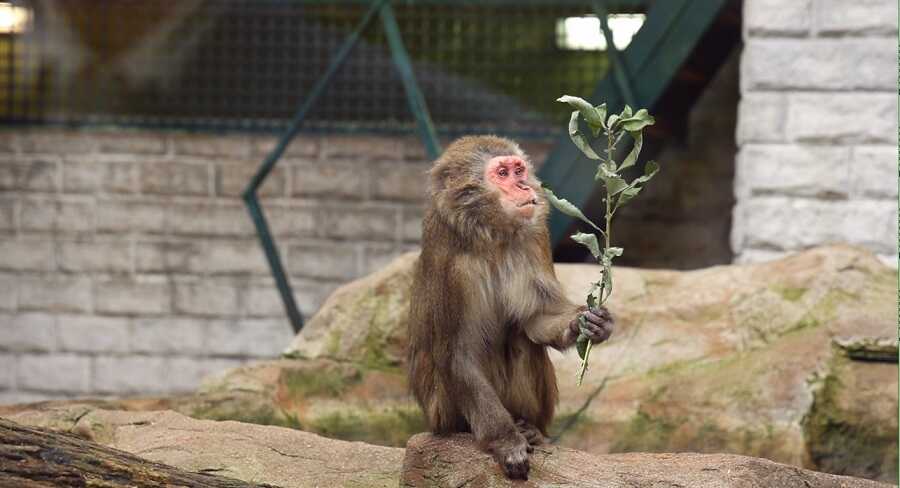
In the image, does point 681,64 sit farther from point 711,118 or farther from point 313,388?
point 313,388

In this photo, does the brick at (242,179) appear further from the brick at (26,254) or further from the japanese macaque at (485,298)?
the japanese macaque at (485,298)

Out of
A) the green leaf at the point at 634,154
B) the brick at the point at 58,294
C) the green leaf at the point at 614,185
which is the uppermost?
the green leaf at the point at 634,154

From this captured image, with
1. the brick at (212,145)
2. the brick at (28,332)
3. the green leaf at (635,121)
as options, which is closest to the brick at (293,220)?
the brick at (212,145)

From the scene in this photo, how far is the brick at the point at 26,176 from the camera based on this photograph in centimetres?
884

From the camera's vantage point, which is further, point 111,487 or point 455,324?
point 455,324

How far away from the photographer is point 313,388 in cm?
586

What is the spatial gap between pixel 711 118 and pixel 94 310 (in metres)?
4.47

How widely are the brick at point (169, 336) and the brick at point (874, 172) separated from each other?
14.6ft

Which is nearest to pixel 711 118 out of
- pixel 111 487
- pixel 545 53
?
pixel 545 53

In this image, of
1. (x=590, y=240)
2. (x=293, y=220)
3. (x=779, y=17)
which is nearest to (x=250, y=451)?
(x=590, y=240)

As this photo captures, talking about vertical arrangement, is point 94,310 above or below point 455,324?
below

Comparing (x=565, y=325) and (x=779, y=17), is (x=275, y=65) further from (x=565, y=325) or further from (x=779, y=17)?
(x=565, y=325)

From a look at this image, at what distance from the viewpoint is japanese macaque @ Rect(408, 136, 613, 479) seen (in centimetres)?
432

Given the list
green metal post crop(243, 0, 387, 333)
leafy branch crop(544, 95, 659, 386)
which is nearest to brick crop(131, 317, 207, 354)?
green metal post crop(243, 0, 387, 333)
